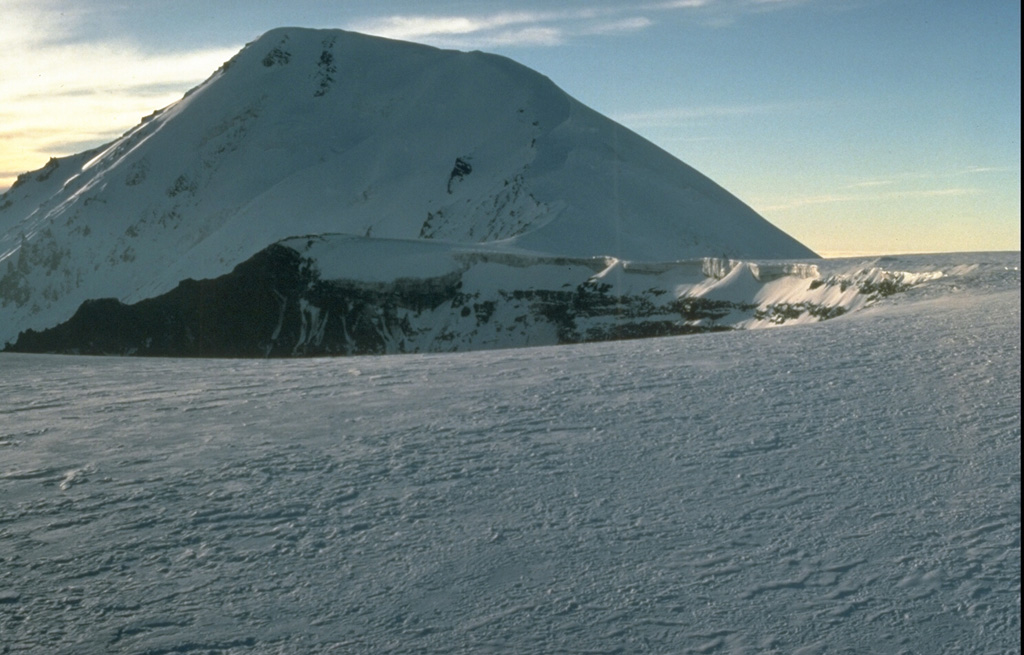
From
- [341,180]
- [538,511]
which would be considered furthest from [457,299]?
[341,180]

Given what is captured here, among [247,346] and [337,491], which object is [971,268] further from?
[247,346]

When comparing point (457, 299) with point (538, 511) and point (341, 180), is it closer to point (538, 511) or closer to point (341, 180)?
point (538, 511)

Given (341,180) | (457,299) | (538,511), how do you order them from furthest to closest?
1. (341,180)
2. (457,299)
3. (538,511)

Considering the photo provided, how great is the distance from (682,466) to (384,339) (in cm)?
3614

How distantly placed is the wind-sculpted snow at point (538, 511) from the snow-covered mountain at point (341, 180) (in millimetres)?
53014

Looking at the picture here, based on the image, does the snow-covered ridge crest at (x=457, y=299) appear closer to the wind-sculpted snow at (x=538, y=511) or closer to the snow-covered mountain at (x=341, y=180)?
the wind-sculpted snow at (x=538, y=511)

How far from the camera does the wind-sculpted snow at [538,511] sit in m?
4.89

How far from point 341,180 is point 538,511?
83.3 metres

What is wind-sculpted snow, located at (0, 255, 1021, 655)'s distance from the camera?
4.89 meters

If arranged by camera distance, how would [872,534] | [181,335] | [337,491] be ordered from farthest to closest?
[181,335]
[337,491]
[872,534]

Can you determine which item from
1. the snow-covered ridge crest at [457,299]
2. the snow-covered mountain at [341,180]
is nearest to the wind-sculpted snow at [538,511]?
the snow-covered ridge crest at [457,299]

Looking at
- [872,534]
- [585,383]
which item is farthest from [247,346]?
[872,534]

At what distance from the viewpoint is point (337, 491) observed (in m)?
6.59

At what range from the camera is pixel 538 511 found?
20.2ft
